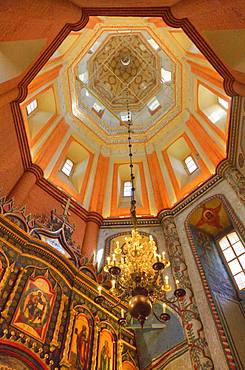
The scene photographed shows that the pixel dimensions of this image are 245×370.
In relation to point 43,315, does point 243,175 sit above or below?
above

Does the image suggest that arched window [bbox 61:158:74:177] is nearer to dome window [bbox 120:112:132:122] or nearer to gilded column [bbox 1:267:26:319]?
dome window [bbox 120:112:132:122]

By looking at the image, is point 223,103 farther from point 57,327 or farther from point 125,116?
point 57,327

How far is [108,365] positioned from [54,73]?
→ 40.1 feet

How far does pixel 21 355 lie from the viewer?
6.04m

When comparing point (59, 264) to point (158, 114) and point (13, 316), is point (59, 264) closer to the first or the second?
point (13, 316)

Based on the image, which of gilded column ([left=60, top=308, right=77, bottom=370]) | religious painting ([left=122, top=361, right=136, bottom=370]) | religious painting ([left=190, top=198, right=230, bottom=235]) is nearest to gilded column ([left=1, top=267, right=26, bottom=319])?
gilded column ([left=60, top=308, right=77, bottom=370])

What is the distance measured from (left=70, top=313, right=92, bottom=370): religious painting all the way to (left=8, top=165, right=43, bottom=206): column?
4647mm

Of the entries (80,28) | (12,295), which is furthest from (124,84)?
(12,295)

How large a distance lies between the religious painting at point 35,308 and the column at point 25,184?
3670mm

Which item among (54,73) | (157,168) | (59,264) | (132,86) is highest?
(132,86)

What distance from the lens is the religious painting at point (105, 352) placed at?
24.3ft

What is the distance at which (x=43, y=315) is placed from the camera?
707cm

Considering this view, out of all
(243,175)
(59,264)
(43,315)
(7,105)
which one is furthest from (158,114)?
(43,315)

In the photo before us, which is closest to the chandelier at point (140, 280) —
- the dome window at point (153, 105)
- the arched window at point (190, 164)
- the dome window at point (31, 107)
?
the arched window at point (190, 164)
